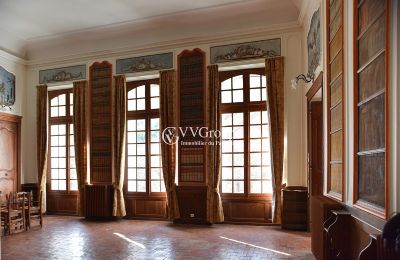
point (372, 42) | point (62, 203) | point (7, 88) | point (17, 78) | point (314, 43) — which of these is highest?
point (17, 78)

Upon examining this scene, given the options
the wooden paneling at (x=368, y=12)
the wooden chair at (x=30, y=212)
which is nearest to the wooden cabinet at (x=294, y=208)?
the wooden paneling at (x=368, y=12)

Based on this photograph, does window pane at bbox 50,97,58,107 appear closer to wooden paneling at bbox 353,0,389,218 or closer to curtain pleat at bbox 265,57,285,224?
curtain pleat at bbox 265,57,285,224

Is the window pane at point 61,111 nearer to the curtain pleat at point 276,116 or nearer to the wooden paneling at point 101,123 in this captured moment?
the wooden paneling at point 101,123

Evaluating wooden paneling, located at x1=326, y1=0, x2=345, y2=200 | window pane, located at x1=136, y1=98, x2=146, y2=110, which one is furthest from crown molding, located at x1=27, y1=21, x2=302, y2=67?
wooden paneling, located at x1=326, y1=0, x2=345, y2=200

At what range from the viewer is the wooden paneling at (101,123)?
7.75 metres

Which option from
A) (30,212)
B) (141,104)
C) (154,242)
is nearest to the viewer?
(154,242)

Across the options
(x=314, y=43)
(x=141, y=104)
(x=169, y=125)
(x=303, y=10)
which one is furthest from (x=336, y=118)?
(x=141, y=104)

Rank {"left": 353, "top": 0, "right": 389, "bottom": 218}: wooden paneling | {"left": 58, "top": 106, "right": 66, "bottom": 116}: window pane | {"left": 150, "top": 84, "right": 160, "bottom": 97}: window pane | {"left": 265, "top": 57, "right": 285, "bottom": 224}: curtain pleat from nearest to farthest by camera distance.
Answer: {"left": 353, "top": 0, "right": 389, "bottom": 218}: wooden paneling < {"left": 265, "top": 57, "right": 285, "bottom": 224}: curtain pleat < {"left": 150, "top": 84, "right": 160, "bottom": 97}: window pane < {"left": 58, "top": 106, "right": 66, "bottom": 116}: window pane

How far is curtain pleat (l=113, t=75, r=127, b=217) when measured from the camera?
7.50m

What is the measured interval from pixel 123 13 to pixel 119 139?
9.26 feet

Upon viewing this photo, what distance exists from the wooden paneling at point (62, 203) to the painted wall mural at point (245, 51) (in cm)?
501

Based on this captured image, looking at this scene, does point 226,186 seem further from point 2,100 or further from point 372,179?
point 2,100

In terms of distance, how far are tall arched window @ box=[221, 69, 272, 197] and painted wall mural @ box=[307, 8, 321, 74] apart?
140 cm

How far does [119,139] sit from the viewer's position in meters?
7.59
